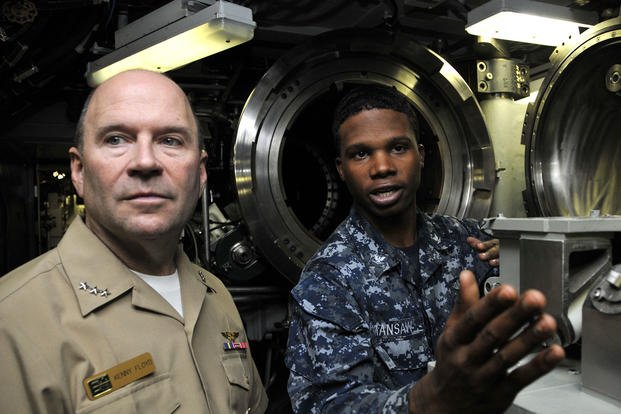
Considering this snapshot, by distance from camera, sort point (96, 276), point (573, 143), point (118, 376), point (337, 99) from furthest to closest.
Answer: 1. point (337, 99)
2. point (573, 143)
3. point (96, 276)
4. point (118, 376)

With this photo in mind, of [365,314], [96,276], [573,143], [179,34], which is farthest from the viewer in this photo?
[573,143]

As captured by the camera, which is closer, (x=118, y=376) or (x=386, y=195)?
(x=118, y=376)

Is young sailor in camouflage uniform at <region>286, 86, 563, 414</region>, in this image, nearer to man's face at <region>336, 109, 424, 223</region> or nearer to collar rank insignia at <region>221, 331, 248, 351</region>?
man's face at <region>336, 109, 424, 223</region>

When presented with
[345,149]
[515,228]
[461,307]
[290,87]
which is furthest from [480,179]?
[461,307]

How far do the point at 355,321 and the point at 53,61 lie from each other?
103 inches

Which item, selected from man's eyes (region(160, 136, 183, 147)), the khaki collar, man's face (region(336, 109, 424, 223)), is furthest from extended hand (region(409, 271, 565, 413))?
man's face (region(336, 109, 424, 223))

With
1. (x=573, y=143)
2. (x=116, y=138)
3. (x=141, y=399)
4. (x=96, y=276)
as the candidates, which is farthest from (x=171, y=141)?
(x=573, y=143)

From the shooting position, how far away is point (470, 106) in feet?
10.8

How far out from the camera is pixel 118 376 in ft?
4.03

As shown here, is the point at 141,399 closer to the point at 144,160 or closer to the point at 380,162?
the point at 144,160

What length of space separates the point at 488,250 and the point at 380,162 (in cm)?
52

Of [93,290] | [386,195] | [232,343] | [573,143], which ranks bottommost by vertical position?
[232,343]

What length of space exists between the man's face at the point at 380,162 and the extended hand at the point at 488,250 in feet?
0.90

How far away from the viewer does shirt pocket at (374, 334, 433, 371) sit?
1.71m
